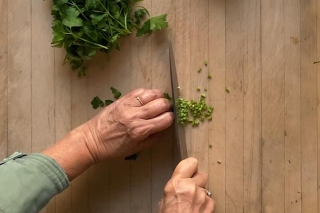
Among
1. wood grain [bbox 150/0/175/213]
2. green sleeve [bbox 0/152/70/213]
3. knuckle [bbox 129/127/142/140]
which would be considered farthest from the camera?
wood grain [bbox 150/0/175/213]

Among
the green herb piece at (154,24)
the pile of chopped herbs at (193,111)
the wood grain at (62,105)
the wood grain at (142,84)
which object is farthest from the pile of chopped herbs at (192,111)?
the wood grain at (62,105)

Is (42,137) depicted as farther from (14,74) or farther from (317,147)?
(317,147)

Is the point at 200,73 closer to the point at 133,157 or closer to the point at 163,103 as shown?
the point at 163,103

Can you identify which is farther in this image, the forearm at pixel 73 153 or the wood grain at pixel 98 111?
the wood grain at pixel 98 111

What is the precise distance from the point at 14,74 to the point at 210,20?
2.22 ft

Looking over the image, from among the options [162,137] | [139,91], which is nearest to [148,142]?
[162,137]

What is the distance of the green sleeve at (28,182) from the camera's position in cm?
101

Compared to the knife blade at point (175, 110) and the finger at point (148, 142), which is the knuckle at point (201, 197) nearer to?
the knife blade at point (175, 110)

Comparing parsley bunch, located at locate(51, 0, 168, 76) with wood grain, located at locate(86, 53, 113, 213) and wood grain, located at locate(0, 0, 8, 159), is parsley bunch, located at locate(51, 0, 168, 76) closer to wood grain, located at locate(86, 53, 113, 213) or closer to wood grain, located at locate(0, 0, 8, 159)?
wood grain, located at locate(86, 53, 113, 213)

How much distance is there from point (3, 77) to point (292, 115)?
959 mm

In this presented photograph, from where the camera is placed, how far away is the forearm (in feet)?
3.88

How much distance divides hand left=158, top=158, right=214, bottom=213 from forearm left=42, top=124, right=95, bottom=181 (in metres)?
0.29

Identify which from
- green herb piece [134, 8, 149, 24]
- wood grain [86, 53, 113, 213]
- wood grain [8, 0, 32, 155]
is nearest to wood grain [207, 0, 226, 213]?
green herb piece [134, 8, 149, 24]

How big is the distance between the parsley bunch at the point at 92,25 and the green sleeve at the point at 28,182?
1.14 ft
